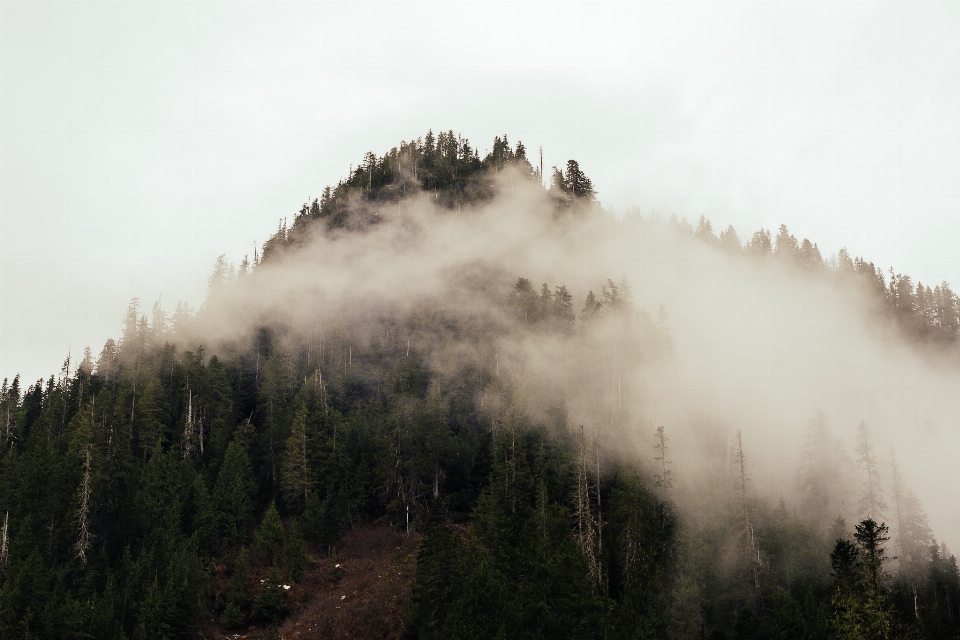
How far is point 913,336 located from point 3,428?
156 meters

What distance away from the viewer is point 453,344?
103 metres

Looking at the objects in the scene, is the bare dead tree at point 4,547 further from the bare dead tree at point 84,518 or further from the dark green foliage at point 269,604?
the dark green foliage at point 269,604

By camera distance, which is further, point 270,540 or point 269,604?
point 270,540

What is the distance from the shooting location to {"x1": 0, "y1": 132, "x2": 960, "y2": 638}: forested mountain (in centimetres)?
5522

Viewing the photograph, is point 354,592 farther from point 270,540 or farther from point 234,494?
point 234,494

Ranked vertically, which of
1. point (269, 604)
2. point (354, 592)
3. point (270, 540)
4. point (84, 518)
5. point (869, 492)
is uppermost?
point (84, 518)

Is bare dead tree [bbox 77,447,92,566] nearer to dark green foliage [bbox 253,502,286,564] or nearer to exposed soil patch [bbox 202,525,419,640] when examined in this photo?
dark green foliage [bbox 253,502,286,564]

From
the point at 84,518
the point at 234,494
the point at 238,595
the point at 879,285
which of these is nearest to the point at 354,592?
the point at 238,595

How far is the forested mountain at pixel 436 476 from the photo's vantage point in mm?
55219

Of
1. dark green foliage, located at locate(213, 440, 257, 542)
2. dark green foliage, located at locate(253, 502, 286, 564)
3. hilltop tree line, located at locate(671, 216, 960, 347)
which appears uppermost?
hilltop tree line, located at locate(671, 216, 960, 347)

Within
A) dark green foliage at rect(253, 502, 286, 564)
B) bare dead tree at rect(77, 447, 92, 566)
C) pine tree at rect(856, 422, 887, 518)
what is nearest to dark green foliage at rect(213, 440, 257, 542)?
dark green foliage at rect(253, 502, 286, 564)

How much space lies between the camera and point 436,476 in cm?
7900

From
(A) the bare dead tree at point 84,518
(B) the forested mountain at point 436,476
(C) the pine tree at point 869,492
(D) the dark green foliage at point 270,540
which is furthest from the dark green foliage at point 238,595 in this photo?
Answer: (C) the pine tree at point 869,492

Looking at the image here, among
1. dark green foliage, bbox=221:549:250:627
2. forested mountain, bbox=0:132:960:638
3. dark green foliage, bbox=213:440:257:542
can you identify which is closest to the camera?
forested mountain, bbox=0:132:960:638
